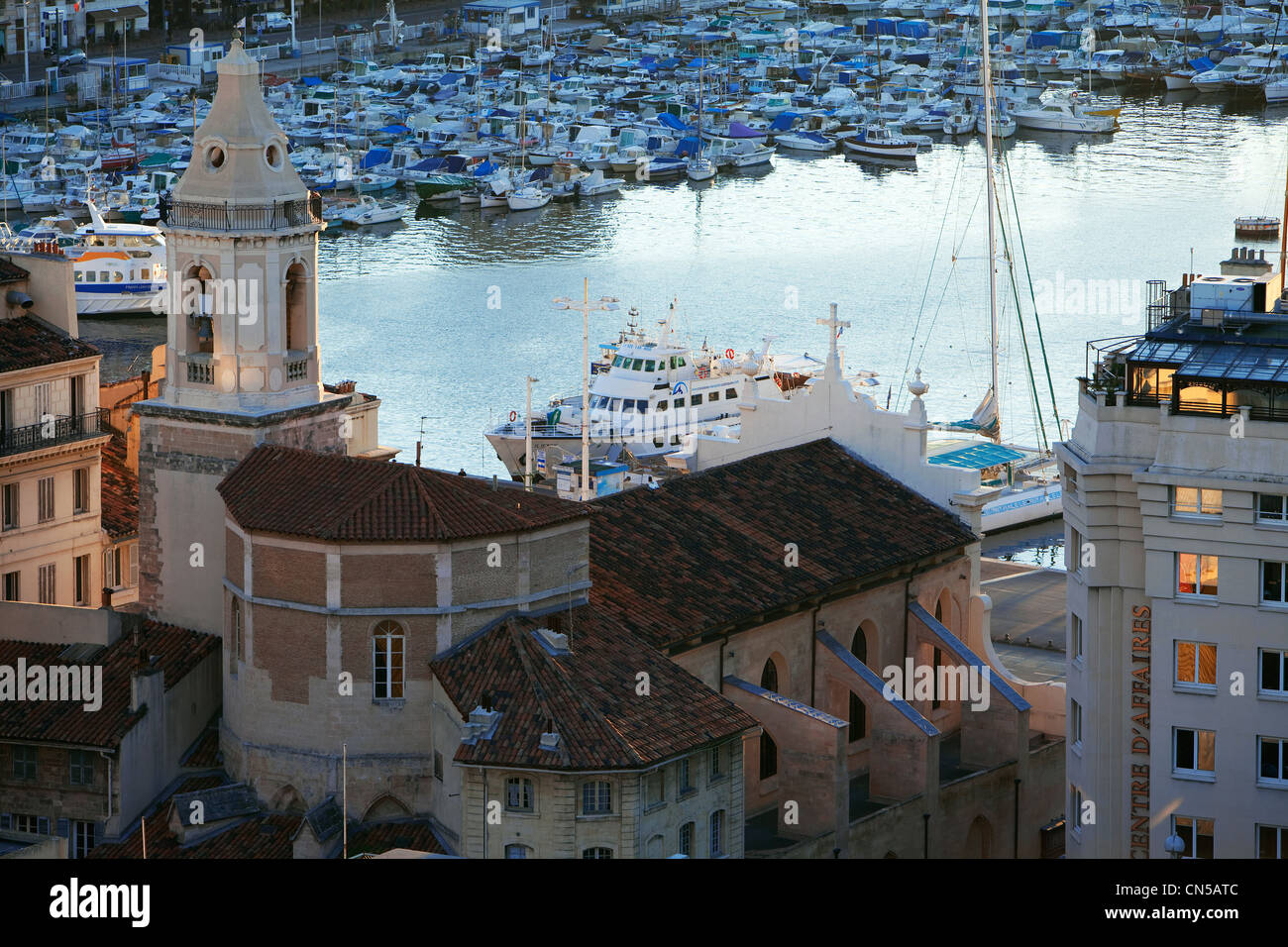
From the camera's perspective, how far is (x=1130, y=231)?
183 meters

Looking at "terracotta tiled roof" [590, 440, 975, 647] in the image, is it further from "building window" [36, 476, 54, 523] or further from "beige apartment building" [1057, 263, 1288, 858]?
"building window" [36, 476, 54, 523]

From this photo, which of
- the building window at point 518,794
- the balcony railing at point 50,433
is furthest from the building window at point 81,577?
the building window at point 518,794

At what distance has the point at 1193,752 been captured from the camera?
62.6 metres

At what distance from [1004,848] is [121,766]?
80.0 ft

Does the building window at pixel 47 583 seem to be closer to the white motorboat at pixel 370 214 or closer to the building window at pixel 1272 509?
the building window at pixel 1272 509

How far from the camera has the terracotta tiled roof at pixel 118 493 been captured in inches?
3285

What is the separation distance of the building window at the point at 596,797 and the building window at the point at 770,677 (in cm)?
1202

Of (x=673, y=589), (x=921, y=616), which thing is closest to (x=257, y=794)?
(x=673, y=589)

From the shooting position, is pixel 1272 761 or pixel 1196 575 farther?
pixel 1196 575

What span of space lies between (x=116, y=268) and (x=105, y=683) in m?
103

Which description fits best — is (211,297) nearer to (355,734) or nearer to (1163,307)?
(355,734)

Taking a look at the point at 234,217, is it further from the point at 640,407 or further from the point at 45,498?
the point at 640,407

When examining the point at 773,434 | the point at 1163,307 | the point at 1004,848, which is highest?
the point at 1163,307

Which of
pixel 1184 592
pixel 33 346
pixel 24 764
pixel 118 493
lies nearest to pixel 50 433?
pixel 33 346
